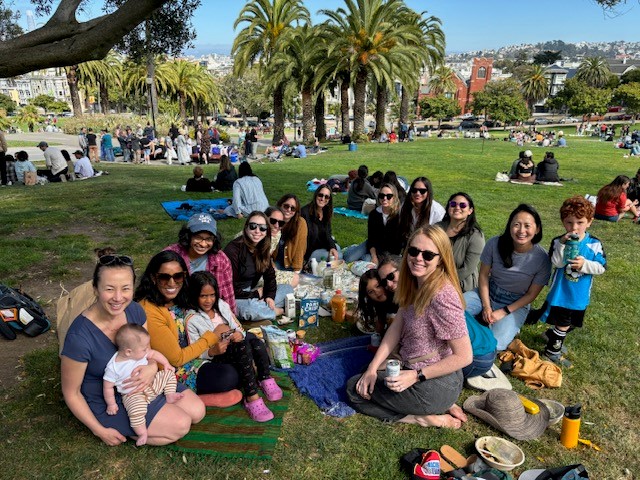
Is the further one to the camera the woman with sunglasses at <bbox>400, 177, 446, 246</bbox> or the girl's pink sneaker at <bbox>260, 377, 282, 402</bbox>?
the woman with sunglasses at <bbox>400, 177, 446, 246</bbox>

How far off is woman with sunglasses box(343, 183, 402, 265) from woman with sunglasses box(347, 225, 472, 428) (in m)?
2.78

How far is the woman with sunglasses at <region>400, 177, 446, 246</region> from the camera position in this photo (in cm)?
609

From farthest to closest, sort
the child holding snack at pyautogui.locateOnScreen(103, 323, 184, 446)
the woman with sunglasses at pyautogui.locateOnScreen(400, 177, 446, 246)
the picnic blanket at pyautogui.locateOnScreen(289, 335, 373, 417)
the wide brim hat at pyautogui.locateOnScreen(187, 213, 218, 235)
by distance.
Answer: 1. the woman with sunglasses at pyautogui.locateOnScreen(400, 177, 446, 246)
2. the wide brim hat at pyautogui.locateOnScreen(187, 213, 218, 235)
3. the picnic blanket at pyautogui.locateOnScreen(289, 335, 373, 417)
4. the child holding snack at pyautogui.locateOnScreen(103, 323, 184, 446)

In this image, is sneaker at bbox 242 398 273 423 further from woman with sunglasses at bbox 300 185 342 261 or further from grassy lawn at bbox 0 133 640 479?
woman with sunglasses at bbox 300 185 342 261

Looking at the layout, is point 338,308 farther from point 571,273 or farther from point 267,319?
point 571,273

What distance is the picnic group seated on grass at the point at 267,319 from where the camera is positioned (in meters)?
3.12

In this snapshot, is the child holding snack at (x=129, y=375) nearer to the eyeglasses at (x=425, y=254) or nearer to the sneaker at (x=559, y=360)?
the eyeglasses at (x=425, y=254)

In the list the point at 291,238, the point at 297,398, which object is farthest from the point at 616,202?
the point at 297,398

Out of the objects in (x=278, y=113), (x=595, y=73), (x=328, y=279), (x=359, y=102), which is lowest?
(x=328, y=279)

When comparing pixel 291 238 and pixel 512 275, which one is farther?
pixel 291 238

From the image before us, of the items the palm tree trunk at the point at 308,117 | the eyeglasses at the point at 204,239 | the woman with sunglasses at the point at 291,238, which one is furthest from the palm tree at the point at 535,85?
the eyeglasses at the point at 204,239

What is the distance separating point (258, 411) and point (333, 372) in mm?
940

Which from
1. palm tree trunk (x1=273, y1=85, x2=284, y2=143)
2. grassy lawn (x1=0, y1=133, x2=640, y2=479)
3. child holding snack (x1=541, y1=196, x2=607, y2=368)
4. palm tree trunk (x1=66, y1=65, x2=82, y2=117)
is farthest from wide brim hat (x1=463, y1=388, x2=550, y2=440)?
palm tree trunk (x1=66, y1=65, x2=82, y2=117)

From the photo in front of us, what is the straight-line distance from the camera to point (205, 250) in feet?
15.1
